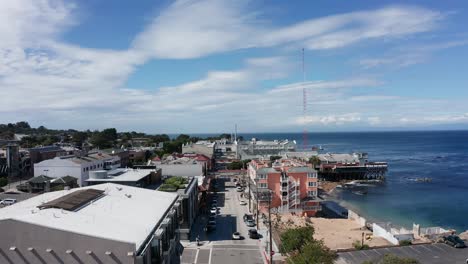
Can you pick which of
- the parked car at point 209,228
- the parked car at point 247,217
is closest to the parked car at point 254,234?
the parked car at point 209,228

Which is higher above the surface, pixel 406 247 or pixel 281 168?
pixel 281 168

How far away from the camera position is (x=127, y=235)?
53.0ft

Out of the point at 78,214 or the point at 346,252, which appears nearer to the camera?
the point at 78,214

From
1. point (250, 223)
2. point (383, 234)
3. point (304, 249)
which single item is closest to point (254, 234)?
point (250, 223)

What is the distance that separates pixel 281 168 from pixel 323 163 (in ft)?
150

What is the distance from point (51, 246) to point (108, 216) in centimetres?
344

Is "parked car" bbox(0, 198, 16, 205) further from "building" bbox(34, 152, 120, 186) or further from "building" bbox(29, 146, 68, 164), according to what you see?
"building" bbox(29, 146, 68, 164)

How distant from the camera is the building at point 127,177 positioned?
40000mm

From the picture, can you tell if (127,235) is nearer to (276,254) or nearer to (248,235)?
(276,254)

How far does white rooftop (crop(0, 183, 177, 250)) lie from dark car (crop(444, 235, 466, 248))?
83.5 feet

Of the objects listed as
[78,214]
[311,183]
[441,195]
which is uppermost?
[78,214]

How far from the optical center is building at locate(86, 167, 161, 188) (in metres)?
40.0

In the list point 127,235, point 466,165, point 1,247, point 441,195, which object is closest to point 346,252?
point 127,235

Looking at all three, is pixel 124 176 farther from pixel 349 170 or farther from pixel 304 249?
pixel 349 170
